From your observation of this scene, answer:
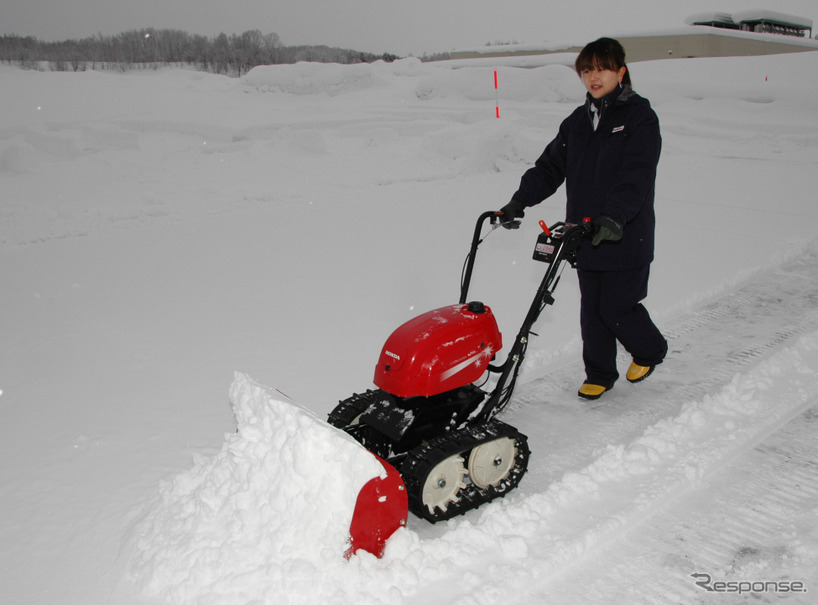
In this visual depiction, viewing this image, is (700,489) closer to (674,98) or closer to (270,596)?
(270,596)

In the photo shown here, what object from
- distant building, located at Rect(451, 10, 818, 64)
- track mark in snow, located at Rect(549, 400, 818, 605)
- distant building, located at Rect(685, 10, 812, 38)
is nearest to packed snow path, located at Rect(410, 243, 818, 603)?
track mark in snow, located at Rect(549, 400, 818, 605)

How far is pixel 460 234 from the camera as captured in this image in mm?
6605

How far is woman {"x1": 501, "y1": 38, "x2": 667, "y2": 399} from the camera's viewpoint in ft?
9.53

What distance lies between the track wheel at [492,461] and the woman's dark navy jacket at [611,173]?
1.07 metres

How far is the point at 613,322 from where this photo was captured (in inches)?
131

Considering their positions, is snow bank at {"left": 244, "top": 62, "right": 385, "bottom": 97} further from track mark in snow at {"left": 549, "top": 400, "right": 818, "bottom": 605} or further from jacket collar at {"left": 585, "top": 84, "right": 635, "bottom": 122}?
track mark in snow at {"left": 549, "top": 400, "right": 818, "bottom": 605}

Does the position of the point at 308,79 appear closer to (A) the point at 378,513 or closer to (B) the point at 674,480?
(B) the point at 674,480

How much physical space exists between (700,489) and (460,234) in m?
4.34

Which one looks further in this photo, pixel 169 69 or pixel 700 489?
pixel 169 69

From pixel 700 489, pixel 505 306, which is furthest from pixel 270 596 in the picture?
pixel 505 306

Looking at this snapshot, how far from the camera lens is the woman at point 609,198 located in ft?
9.53

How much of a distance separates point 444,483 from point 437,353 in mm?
490

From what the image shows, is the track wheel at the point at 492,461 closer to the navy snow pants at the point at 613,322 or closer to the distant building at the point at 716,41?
the navy snow pants at the point at 613,322

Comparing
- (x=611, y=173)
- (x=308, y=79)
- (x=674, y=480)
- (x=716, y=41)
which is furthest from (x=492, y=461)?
(x=716, y=41)
